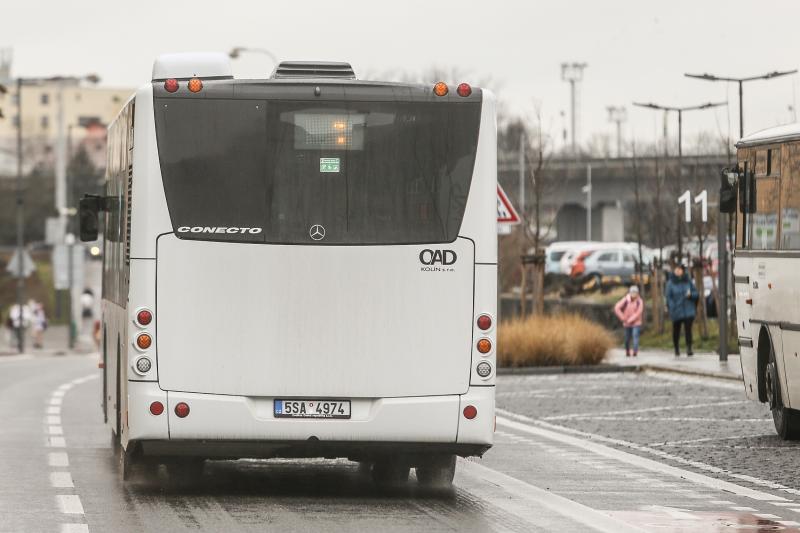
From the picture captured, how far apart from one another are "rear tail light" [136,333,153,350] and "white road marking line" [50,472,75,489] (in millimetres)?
1920

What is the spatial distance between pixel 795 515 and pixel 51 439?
380 inches

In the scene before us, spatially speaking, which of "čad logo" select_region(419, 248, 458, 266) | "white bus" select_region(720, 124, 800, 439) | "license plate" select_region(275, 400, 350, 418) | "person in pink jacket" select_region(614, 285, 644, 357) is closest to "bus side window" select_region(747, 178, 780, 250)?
"white bus" select_region(720, 124, 800, 439)

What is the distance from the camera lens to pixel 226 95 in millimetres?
13391

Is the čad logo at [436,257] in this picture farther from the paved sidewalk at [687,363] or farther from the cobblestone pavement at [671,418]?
the paved sidewalk at [687,363]

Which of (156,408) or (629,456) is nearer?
(156,408)

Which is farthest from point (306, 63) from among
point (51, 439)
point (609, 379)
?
point (609, 379)

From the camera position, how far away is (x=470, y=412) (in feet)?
44.0

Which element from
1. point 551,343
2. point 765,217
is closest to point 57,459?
point 765,217

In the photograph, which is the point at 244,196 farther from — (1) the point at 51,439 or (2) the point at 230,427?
(1) the point at 51,439

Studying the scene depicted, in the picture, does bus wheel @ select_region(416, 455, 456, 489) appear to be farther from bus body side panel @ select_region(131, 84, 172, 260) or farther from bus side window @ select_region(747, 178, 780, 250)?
bus side window @ select_region(747, 178, 780, 250)

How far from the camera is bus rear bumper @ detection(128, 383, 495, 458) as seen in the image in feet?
43.5

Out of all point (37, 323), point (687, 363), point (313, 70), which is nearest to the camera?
point (313, 70)

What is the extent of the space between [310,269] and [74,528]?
8.59ft

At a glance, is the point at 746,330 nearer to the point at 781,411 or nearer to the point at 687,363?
the point at 781,411
